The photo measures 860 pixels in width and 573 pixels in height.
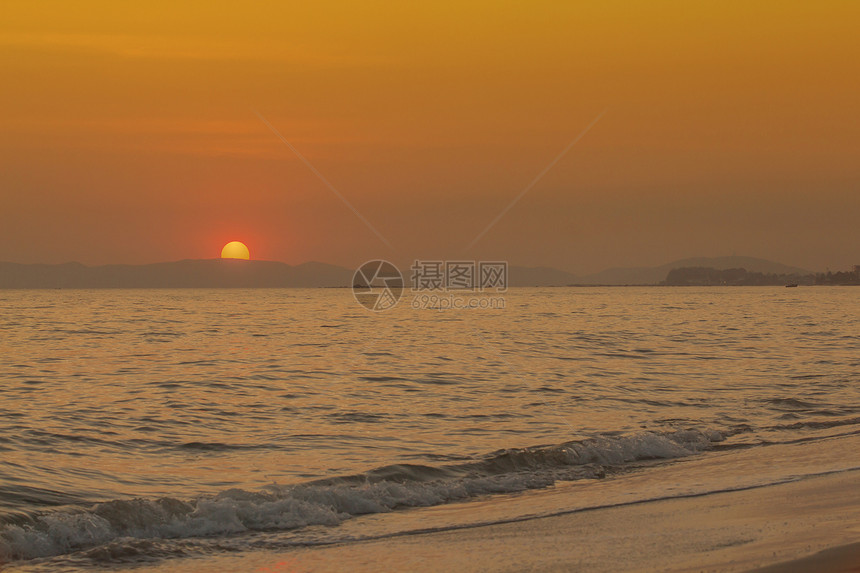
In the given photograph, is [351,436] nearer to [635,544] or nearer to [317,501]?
[317,501]

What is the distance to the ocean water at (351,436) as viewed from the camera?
10477mm

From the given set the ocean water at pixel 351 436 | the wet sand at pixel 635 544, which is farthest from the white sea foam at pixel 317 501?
the wet sand at pixel 635 544

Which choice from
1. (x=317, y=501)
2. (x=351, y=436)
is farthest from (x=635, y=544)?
(x=351, y=436)

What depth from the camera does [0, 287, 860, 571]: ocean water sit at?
10477 mm

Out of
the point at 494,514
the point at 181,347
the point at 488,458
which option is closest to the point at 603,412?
the point at 488,458

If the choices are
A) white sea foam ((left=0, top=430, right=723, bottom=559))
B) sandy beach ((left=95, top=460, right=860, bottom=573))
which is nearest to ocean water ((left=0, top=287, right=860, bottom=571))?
white sea foam ((left=0, top=430, right=723, bottom=559))

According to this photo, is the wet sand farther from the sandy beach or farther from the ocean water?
the ocean water

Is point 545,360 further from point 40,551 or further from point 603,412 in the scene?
point 40,551

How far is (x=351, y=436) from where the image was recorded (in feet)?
55.1

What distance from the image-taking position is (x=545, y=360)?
32.4 metres

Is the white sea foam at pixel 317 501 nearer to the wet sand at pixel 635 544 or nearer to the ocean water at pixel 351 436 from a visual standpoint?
the ocean water at pixel 351 436

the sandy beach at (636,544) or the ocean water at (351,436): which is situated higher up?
the sandy beach at (636,544)

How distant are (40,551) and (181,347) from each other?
3047 cm

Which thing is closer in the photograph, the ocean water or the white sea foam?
the white sea foam
